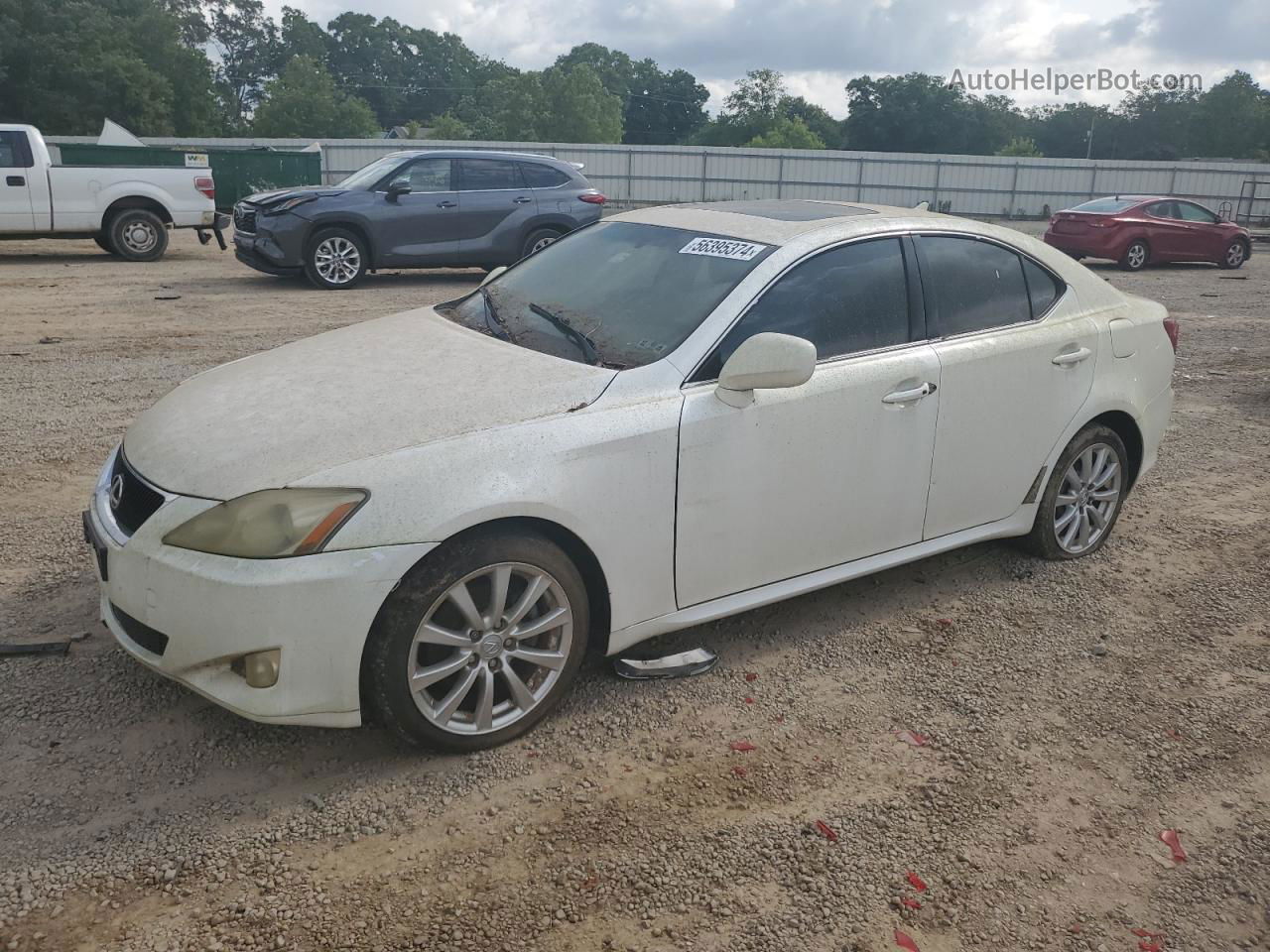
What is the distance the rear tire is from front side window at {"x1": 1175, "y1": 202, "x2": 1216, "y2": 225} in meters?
0.65

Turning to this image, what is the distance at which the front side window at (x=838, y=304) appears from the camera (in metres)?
3.72

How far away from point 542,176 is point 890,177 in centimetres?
2367

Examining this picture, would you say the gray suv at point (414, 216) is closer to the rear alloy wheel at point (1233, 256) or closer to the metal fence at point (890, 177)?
the rear alloy wheel at point (1233, 256)

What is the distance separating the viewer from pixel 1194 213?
20328mm

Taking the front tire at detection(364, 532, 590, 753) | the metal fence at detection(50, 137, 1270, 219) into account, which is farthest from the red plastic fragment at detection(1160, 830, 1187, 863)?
the metal fence at detection(50, 137, 1270, 219)

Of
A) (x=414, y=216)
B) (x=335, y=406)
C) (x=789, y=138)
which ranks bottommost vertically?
(x=335, y=406)

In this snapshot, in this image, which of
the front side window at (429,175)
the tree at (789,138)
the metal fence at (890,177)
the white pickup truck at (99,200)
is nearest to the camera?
the front side window at (429,175)

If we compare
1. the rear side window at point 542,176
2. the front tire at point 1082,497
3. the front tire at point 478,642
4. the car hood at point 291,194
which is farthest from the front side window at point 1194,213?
the front tire at point 478,642

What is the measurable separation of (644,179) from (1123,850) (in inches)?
1277

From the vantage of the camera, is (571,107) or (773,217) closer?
(773,217)

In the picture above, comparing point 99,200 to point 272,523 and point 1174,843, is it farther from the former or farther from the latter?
point 1174,843

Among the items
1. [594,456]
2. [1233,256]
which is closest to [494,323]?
[594,456]

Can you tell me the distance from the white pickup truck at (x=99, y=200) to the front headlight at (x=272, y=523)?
44.9ft

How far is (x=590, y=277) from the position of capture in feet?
13.8
